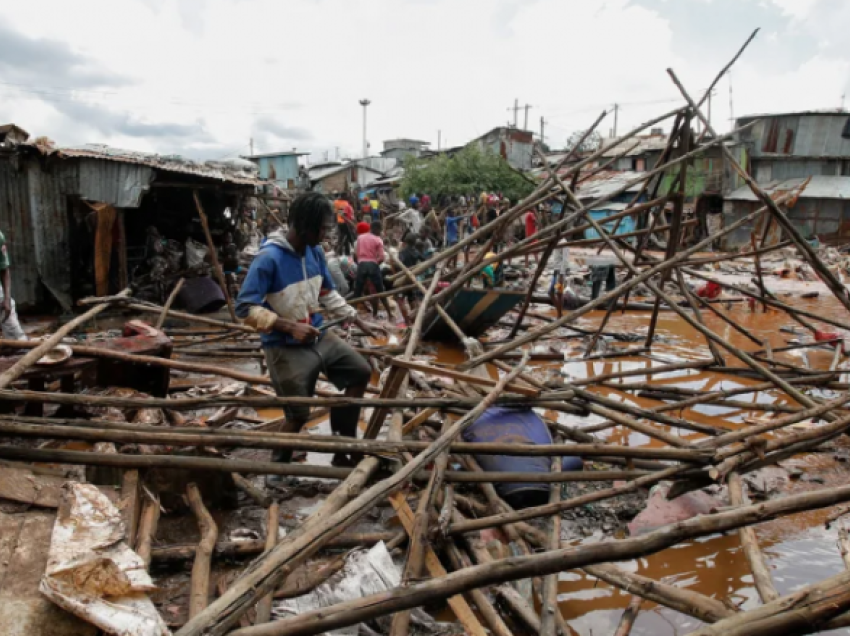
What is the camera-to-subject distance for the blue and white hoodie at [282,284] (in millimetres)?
3627

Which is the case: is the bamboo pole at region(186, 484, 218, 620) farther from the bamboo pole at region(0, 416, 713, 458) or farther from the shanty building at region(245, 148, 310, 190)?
the shanty building at region(245, 148, 310, 190)

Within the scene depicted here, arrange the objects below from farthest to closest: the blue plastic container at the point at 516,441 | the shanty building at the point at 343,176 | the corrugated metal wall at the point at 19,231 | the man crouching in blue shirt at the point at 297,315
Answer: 1. the shanty building at the point at 343,176
2. the corrugated metal wall at the point at 19,231
3. the man crouching in blue shirt at the point at 297,315
4. the blue plastic container at the point at 516,441

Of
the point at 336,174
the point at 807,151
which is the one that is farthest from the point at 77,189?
the point at 336,174

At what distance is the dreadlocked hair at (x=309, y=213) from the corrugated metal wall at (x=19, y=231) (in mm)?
7824

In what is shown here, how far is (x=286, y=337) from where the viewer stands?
12.3 ft

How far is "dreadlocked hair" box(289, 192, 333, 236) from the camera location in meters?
3.66

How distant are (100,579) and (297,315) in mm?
2000

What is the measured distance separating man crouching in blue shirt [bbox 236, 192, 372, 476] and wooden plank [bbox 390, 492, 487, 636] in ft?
3.00

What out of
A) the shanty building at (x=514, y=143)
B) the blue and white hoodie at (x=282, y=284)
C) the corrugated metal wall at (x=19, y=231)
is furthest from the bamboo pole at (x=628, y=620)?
the shanty building at (x=514, y=143)

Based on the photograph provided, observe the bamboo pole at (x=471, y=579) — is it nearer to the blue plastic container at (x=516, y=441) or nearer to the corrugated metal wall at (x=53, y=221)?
the blue plastic container at (x=516, y=441)

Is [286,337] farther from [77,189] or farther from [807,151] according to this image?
[807,151]

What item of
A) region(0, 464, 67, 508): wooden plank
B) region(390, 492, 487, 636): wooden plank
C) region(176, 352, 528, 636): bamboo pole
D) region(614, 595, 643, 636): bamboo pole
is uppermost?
region(176, 352, 528, 636): bamboo pole

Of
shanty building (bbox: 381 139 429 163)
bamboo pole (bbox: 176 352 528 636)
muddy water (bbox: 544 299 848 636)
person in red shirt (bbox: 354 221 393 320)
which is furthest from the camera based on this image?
shanty building (bbox: 381 139 429 163)

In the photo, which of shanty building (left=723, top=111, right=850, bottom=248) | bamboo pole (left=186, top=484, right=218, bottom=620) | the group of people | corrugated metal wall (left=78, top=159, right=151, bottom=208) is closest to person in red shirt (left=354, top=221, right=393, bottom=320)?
corrugated metal wall (left=78, top=159, right=151, bottom=208)
